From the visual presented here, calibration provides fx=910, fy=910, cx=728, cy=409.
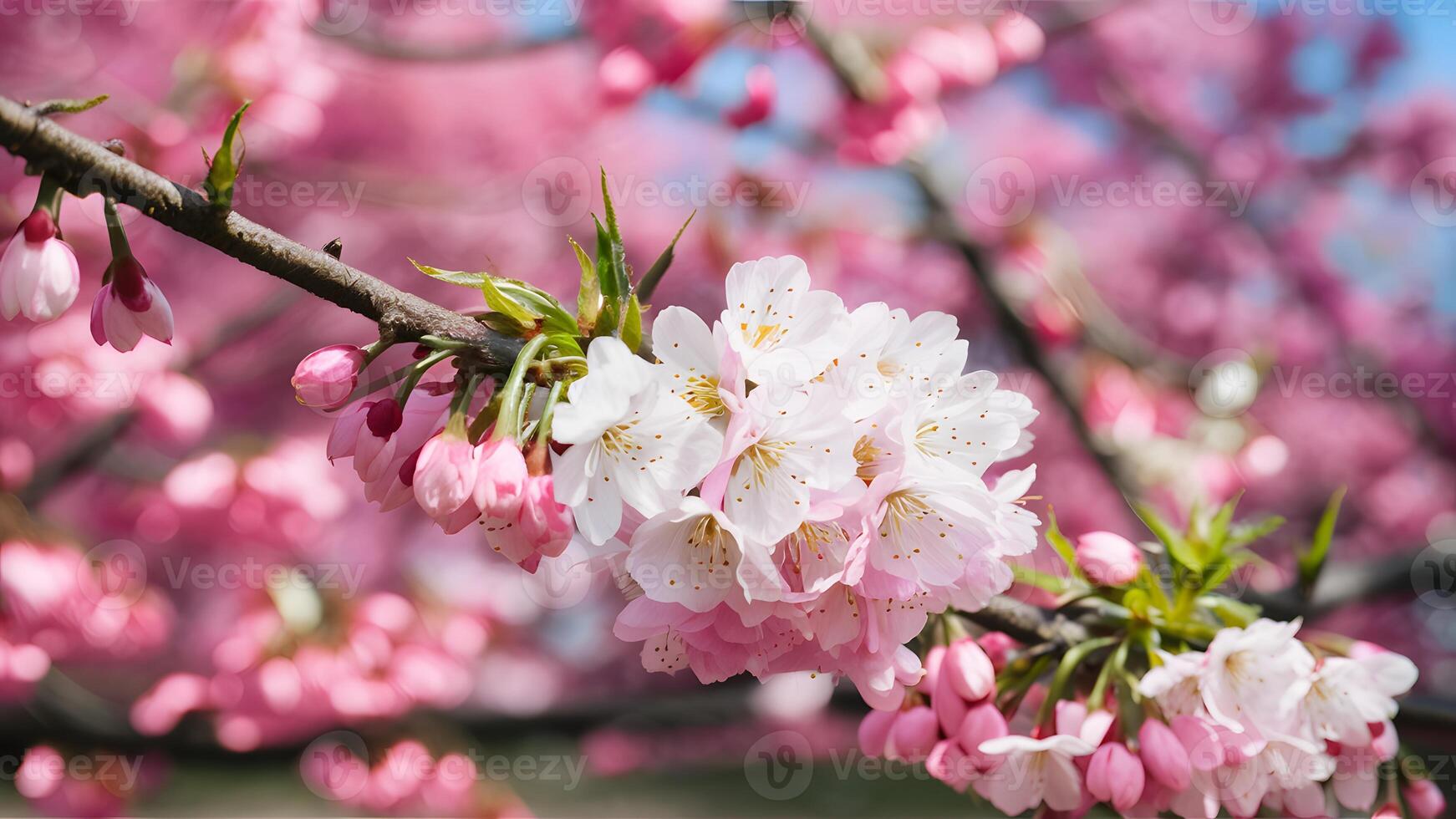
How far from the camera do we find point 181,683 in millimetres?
2324

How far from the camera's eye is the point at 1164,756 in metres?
0.86

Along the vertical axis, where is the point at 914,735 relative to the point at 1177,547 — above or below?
below

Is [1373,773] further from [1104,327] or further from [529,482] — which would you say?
[1104,327]

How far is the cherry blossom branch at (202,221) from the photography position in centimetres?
65

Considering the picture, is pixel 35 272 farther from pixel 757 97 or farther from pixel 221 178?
pixel 757 97

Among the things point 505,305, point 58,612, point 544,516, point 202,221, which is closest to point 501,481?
point 544,516

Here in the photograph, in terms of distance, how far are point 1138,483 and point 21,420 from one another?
286 cm

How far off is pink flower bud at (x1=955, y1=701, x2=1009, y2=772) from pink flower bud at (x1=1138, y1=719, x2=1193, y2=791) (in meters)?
0.13

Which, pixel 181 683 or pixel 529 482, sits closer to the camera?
pixel 529 482

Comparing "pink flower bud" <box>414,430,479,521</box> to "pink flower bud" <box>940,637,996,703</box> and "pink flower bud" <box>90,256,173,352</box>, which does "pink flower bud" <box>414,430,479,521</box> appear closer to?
"pink flower bud" <box>90,256,173,352</box>

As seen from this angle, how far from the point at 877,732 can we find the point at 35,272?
0.90 m

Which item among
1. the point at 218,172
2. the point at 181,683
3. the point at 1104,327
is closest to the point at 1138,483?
the point at 1104,327

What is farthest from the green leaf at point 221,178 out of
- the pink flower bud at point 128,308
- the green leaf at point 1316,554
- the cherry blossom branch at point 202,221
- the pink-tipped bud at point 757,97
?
the pink-tipped bud at point 757,97

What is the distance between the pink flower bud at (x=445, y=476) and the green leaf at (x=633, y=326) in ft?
0.48
